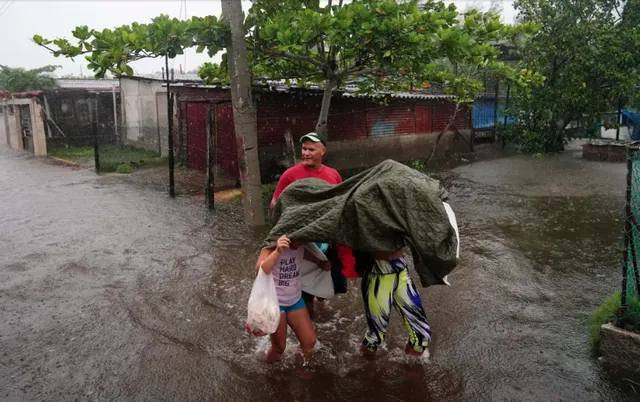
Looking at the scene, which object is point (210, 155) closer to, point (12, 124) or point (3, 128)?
point (12, 124)

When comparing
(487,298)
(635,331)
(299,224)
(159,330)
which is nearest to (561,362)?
(635,331)

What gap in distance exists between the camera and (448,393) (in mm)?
3508

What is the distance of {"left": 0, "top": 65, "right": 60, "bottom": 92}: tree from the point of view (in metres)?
19.6

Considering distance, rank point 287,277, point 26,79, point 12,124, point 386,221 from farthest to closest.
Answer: point 12,124 → point 26,79 → point 287,277 → point 386,221

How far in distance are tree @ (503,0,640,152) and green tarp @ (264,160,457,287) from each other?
13514mm

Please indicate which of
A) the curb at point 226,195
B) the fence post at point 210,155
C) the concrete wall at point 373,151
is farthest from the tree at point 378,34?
the concrete wall at point 373,151

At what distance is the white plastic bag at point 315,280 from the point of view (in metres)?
3.77

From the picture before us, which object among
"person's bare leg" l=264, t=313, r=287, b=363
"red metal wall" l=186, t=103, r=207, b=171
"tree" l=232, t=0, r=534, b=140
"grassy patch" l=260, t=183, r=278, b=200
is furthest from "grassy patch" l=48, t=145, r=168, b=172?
"person's bare leg" l=264, t=313, r=287, b=363

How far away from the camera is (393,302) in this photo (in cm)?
357

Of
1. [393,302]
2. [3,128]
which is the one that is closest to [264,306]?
[393,302]

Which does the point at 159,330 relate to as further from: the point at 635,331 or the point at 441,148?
the point at 441,148

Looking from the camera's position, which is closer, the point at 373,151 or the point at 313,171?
the point at 313,171

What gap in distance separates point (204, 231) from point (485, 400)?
543 cm

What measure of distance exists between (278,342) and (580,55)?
14946 mm
